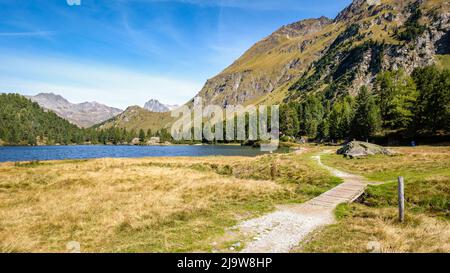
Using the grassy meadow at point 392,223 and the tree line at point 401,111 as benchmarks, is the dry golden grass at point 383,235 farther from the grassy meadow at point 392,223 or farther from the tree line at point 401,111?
the tree line at point 401,111

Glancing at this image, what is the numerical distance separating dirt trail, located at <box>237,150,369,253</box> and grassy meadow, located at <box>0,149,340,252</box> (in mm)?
1400

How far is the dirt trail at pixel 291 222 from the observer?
13.2m

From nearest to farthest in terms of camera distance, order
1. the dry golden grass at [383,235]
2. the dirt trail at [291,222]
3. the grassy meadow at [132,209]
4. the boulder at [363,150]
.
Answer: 1. the dry golden grass at [383,235]
2. the dirt trail at [291,222]
3. the grassy meadow at [132,209]
4. the boulder at [363,150]

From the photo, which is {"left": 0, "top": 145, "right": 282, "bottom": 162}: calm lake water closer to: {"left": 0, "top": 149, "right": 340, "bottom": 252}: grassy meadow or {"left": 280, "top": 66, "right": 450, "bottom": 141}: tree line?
{"left": 280, "top": 66, "right": 450, "bottom": 141}: tree line

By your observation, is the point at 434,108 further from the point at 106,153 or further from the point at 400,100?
the point at 106,153

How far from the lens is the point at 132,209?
68.5 feet

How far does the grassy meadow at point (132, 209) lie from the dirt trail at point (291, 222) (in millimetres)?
1400

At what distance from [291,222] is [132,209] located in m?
11.8

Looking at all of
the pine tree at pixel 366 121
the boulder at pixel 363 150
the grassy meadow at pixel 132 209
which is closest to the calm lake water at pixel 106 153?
the pine tree at pixel 366 121

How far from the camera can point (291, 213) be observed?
19.2m

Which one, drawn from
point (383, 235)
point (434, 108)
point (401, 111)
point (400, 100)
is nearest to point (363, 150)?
point (434, 108)
